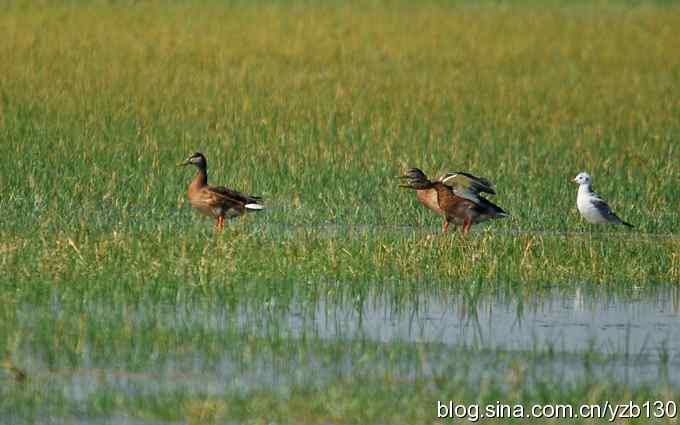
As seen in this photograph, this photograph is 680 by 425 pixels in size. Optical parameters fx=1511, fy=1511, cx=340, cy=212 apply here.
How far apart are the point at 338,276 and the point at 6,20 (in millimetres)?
22650

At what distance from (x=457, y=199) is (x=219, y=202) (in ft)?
7.13

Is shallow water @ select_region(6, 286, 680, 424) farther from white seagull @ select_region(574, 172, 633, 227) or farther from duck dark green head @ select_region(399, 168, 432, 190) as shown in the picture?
duck dark green head @ select_region(399, 168, 432, 190)

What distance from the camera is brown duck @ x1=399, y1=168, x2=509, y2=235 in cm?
1384

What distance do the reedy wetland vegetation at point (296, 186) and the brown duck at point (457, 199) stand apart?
27cm

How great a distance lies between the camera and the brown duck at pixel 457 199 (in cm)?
1384

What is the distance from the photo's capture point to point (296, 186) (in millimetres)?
15977

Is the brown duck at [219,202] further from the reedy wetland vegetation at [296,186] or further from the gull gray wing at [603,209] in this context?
the gull gray wing at [603,209]

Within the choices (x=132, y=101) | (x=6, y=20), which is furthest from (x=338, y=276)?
(x=6, y=20)

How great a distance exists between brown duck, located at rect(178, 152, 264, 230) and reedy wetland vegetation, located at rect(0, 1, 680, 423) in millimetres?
190

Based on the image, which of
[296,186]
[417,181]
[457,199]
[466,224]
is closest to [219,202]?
[417,181]

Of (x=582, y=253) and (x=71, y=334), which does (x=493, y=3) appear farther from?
(x=71, y=334)

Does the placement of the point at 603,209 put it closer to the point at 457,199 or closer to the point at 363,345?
the point at 457,199

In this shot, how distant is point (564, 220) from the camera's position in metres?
14.7

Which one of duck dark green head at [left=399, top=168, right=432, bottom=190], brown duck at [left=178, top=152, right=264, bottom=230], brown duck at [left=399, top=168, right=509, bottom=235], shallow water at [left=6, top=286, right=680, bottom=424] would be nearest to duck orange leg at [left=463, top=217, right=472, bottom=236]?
brown duck at [left=399, top=168, right=509, bottom=235]
